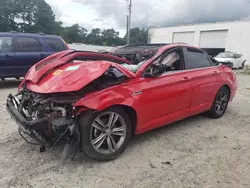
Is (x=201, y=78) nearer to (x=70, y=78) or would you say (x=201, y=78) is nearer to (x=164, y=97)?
(x=164, y=97)

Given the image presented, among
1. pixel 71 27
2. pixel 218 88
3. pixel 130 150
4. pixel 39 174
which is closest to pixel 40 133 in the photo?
pixel 39 174

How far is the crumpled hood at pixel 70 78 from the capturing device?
288 cm

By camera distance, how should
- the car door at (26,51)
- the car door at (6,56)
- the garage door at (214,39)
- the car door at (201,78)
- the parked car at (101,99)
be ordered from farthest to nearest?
1. the garage door at (214,39)
2. the car door at (26,51)
3. the car door at (6,56)
4. the car door at (201,78)
5. the parked car at (101,99)

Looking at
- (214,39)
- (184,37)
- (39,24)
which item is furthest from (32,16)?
(214,39)

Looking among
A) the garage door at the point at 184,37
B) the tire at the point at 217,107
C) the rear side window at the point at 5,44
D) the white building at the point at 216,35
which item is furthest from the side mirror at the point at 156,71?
the garage door at the point at 184,37

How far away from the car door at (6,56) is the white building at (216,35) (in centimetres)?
2451

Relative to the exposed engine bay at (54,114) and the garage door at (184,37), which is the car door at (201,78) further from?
the garage door at (184,37)

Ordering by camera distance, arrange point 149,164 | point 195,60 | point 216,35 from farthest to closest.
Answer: point 216,35 < point 195,60 < point 149,164

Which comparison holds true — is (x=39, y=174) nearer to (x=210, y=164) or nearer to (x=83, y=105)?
(x=83, y=105)

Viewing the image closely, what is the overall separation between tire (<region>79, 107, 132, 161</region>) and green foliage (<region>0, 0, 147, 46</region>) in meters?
43.0

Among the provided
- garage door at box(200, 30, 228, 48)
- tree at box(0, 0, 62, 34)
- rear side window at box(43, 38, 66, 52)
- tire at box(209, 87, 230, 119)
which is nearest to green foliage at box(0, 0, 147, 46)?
tree at box(0, 0, 62, 34)

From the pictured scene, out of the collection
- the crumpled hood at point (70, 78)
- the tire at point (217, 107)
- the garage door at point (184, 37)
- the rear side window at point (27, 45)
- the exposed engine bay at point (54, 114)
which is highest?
the garage door at point (184, 37)

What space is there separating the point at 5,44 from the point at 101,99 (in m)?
5.74

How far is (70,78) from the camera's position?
9.77 ft
